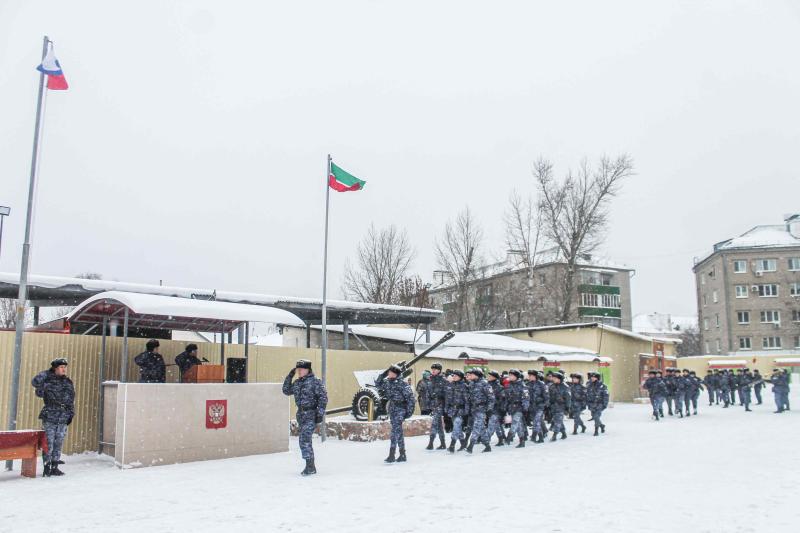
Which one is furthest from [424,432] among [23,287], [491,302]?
[491,302]

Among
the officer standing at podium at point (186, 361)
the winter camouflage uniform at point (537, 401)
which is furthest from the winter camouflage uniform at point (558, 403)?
the officer standing at podium at point (186, 361)

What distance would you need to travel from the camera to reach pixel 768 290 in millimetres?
72438

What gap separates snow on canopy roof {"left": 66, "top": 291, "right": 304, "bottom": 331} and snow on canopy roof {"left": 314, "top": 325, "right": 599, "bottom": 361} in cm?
1032

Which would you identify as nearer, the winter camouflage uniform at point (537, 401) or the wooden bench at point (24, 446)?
the wooden bench at point (24, 446)

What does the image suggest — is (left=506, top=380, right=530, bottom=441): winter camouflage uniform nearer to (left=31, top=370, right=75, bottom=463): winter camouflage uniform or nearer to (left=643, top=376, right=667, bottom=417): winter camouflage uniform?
(left=643, top=376, right=667, bottom=417): winter camouflage uniform

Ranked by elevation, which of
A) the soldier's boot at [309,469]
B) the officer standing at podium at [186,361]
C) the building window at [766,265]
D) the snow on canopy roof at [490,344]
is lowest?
the soldier's boot at [309,469]

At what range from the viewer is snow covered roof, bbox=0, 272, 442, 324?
17.6 metres

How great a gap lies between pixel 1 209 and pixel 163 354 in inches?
171

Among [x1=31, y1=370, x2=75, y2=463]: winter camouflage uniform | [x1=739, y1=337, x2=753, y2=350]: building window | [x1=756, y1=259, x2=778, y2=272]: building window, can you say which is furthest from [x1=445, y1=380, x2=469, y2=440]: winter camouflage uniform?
[x1=756, y1=259, x2=778, y2=272]: building window

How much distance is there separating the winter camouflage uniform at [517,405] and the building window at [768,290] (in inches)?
2605

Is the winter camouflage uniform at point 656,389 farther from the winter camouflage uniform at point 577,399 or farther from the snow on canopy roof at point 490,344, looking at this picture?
the snow on canopy roof at point 490,344

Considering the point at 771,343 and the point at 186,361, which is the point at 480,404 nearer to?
the point at 186,361

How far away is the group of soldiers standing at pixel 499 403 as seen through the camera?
14.7 meters

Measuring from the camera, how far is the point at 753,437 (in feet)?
56.8
